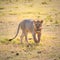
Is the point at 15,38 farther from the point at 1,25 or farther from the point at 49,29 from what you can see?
the point at 1,25

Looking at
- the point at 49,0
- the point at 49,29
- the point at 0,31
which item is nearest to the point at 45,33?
the point at 49,29

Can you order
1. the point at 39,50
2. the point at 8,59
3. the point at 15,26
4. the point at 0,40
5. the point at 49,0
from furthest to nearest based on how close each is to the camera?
the point at 49,0 < the point at 15,26 < the point at 0,40 < the point at 39,50 < the point at 8,59

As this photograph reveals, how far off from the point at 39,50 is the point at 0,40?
1737 mm

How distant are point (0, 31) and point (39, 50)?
3320mm

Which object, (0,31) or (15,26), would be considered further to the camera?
(15,26)

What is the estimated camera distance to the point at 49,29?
12594 millimetres

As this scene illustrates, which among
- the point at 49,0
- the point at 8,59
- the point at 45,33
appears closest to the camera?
the point at 8,59

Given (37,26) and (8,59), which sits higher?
(37,26)

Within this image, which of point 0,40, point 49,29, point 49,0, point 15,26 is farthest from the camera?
point 49,0

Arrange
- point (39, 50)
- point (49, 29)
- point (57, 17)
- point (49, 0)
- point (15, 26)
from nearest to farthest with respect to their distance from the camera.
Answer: point (39, 50), point (49, 29), point (15, 26), point (57, 17), point (49, 0)

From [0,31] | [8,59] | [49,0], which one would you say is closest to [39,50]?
[8,59]

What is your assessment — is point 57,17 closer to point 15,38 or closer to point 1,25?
point 1,25

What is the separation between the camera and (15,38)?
36.3 ft

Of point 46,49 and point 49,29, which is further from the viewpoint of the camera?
point 49,29
